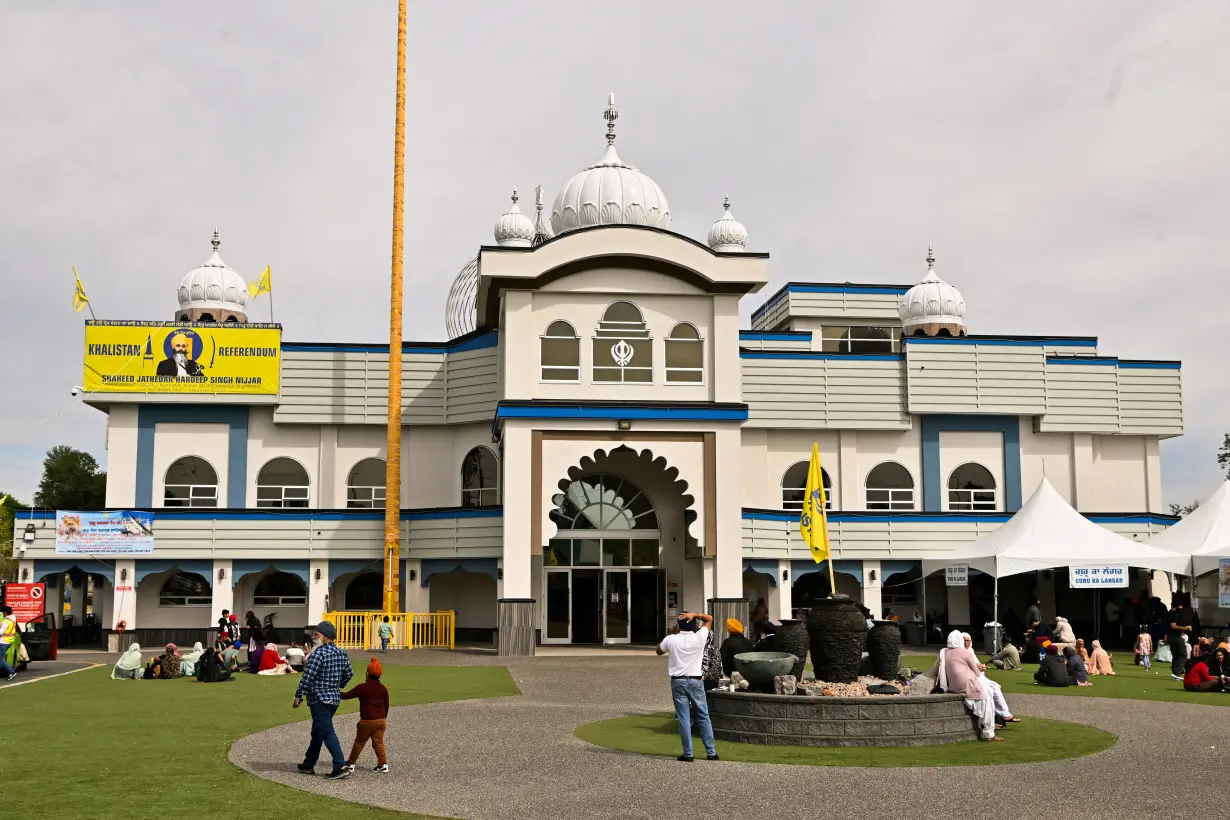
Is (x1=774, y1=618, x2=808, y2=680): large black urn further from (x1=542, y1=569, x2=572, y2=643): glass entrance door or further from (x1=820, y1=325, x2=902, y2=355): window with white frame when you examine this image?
(x1=820, y1=325, x2=902, y2=355): window with white frame

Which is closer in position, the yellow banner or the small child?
the small child

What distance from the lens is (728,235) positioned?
44.5 m

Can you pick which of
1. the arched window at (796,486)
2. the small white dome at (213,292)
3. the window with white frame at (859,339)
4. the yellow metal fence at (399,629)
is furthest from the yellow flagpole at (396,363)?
the window with white frame at (859,339)

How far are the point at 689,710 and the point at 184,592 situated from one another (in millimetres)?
29145

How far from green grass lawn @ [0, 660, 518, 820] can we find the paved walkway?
524 millimetres

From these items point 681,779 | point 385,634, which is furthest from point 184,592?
point 681,779

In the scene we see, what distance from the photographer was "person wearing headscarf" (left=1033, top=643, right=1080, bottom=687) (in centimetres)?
2328

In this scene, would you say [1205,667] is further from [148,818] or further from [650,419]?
[148,818]

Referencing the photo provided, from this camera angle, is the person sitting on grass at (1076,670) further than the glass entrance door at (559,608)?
No

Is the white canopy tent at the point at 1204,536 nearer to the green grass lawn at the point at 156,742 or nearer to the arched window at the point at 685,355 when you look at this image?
the arched window at the point at 685,355

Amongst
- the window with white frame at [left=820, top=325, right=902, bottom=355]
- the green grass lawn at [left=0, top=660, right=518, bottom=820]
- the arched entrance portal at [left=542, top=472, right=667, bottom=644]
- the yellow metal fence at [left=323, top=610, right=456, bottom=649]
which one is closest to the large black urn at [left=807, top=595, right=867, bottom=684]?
the green grass lawn at [left=0, top=660, right=518, bottom=820]

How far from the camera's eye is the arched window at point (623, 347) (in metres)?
34.6

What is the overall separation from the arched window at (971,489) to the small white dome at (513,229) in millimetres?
16777

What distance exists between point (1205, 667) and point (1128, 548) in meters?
9.18
